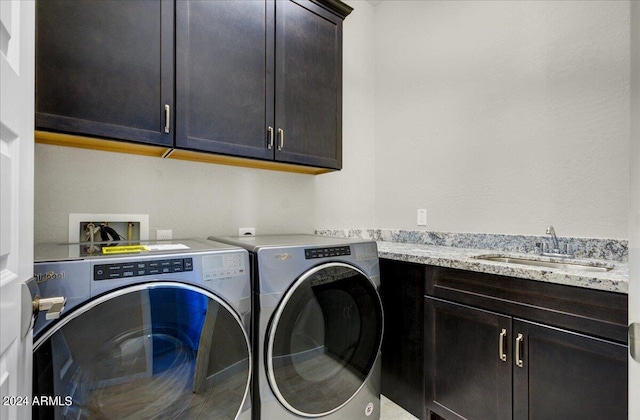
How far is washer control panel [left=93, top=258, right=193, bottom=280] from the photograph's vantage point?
0.95 m

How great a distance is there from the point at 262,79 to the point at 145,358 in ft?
4.36

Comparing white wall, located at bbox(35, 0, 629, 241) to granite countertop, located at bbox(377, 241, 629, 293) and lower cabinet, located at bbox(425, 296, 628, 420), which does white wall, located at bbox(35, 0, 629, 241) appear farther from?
lower cabinet, located at bbox(425, 296, 628, 420)

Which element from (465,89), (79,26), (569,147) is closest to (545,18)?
(465,89)

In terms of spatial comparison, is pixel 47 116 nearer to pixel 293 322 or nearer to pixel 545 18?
pixel 293 322

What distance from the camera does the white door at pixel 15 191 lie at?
1.89 feet

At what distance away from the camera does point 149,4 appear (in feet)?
4.37

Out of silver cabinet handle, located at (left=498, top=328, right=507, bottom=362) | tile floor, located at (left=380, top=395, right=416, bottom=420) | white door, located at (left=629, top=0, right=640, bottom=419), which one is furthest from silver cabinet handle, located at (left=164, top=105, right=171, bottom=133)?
tile floor, located at (left=380, top=395, right=416, bottom=420)

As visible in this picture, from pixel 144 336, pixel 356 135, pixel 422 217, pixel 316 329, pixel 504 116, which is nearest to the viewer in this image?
pixel 144 336

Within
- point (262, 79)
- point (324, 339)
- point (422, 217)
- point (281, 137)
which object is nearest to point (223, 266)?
point (324, 339)

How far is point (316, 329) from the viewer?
1410mm

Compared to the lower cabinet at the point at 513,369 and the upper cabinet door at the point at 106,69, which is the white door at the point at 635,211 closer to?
the lower cabinet at the point at 513,369

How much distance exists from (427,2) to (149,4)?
1961mm

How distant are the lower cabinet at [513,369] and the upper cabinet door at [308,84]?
104 cm

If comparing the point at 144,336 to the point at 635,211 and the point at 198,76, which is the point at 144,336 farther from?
the point at 635,211
